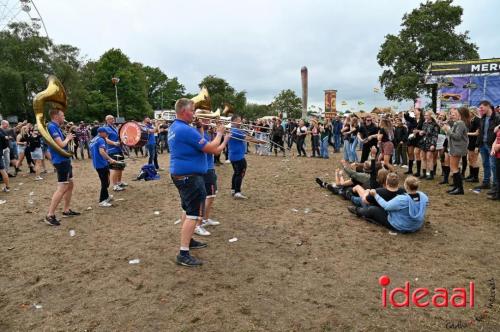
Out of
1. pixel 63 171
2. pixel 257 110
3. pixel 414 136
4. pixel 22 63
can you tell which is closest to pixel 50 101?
pixel 63 171

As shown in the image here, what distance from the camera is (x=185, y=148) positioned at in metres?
4.66

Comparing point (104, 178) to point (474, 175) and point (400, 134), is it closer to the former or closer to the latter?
point (400, 134)

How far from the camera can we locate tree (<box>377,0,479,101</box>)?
38.8m

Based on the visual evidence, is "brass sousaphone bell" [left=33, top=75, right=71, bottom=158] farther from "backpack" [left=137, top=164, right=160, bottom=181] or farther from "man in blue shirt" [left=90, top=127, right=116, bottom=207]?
"backpack" [left=137, top=164, right=160, bottom=181]

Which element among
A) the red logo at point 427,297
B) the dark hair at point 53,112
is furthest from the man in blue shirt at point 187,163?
the dark hair at point 53,112

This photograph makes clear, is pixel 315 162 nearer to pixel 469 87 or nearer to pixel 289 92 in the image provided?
pixel 469 87

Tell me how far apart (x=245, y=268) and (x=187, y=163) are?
5.30ft

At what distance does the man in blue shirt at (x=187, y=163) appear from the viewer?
4625 millimetres

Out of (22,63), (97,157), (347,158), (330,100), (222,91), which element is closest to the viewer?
(97,157)

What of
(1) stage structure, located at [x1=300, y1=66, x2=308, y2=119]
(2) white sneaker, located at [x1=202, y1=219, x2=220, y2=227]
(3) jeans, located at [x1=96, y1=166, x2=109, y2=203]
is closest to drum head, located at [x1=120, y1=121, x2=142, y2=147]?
(3) jeans, located at [x1=96, y1=166, x2=109, y2=203]

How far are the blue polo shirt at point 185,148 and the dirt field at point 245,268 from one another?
134 cm

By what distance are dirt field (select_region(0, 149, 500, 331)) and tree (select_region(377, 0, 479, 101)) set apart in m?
35.2

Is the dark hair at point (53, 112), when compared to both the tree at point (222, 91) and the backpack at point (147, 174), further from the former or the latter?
the tree at point (222, 91)

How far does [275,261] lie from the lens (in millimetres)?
4945
